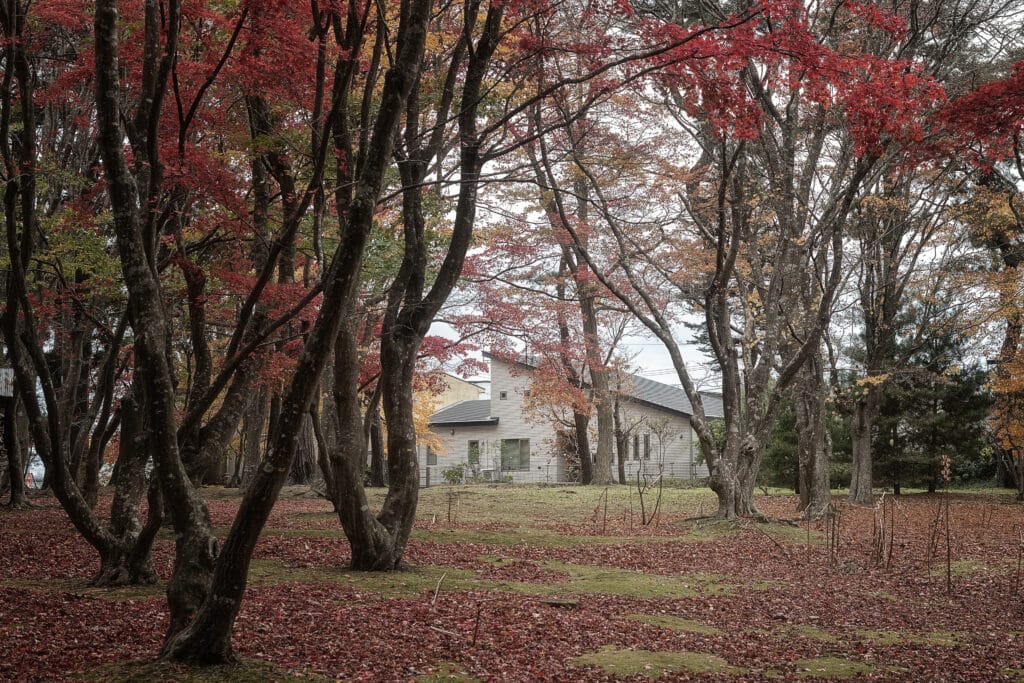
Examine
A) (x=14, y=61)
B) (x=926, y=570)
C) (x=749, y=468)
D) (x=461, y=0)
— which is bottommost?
(x=926, y=570)

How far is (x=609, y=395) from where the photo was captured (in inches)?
1052

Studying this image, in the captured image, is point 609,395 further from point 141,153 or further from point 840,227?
point 141,153

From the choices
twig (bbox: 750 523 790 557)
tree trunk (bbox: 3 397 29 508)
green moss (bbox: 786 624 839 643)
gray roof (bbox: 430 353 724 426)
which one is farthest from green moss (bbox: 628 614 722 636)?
gray roof (bbox: 430 353 724 426)

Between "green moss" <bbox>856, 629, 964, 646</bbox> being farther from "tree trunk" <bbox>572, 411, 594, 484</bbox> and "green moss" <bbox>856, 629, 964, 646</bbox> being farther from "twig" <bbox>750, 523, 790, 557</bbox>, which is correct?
"tree trunk" <bbox>572, 411, 594, 484</bbox>

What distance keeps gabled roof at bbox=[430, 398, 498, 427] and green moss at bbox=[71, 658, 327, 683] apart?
32.5 metres

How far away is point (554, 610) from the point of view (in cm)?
728

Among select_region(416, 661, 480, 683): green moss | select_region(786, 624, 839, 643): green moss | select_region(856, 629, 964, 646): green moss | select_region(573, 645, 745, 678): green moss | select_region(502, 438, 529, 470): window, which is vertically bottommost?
select_region(856, 629, 964, 646): green moss

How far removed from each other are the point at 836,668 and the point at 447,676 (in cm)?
278

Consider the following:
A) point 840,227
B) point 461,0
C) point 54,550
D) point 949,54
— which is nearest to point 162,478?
point 54,550

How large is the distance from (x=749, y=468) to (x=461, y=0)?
9.15 m

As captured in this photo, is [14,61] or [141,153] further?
[14,61]

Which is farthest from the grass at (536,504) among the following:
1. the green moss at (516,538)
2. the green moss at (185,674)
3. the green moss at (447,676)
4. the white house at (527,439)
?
the white house at (527,439)

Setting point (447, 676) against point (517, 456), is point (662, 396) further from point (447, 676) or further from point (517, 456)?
point (447, 676)

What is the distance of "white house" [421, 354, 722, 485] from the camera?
35656mm
